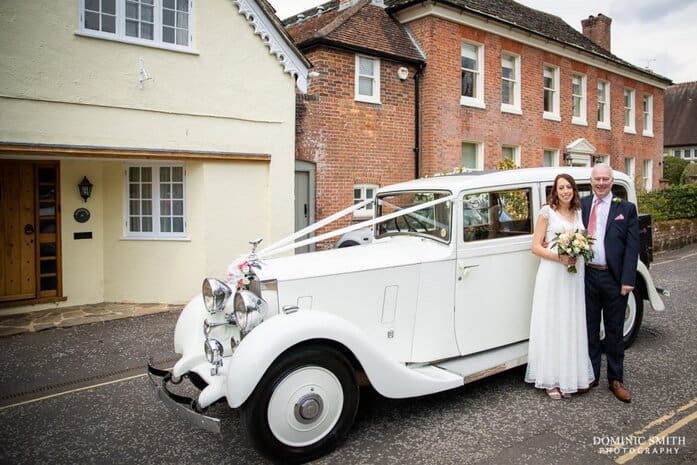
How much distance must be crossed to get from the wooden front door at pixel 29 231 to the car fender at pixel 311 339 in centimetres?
695

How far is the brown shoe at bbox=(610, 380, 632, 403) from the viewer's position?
4555 millimetres

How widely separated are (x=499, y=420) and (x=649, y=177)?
21.7 metres

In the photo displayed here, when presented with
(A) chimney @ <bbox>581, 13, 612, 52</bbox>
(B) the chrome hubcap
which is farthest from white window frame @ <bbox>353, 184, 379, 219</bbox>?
(A) chimney @ <bbox>581, 13, 612, 52</bbox>

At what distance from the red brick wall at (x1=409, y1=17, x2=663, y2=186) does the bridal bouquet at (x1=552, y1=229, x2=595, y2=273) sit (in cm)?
931

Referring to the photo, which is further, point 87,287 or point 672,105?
point 672,105

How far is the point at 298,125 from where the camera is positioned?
38.1ft

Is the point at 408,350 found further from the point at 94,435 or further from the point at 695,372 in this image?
the point at 695,372

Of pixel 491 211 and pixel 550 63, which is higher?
pixel 550 63

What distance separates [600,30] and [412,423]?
2226 centimetres

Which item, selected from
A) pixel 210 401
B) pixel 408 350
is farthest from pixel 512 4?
pixel 210 401

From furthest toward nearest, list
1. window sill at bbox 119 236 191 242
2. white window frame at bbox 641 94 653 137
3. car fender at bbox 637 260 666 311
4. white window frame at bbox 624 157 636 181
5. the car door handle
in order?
white window frame at bbox 641 94 653 137 → white window frame at bbox 624 157 636 181 → window sill at bbox 119 236 191 242 → car fender at bbox 637 260 666 311 → the car door handle

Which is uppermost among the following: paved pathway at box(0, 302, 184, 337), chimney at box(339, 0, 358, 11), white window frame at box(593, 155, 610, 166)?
chimney at box(339, 0, 358, 11)

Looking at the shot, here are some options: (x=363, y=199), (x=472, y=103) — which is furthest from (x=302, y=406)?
(x=472, y=103)

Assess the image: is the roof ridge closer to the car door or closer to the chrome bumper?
the car door
